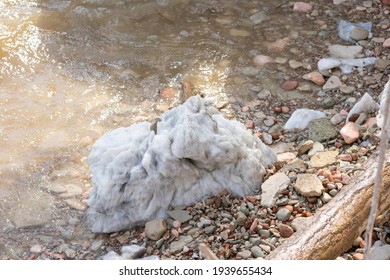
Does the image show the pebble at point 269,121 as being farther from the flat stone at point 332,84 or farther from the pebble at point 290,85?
the flat stone at point 332,84

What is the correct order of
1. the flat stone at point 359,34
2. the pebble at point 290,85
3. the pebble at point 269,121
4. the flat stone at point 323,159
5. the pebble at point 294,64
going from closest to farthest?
1. the flat stone at point 323,159
2. the pebble at point 269,121
3. the pebble at point 290,85
4. the pebble at point 294,64
5. the flat stone at point 359,34

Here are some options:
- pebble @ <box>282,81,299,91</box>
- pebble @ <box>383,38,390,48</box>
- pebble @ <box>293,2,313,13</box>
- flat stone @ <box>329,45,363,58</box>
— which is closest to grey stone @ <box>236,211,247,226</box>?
pebble @ <box>282,81,299,91</box>

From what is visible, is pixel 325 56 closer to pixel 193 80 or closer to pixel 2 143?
pixel 193 80

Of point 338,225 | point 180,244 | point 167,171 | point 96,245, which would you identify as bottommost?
point 96,245

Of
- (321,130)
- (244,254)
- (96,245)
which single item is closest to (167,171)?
(96,245)

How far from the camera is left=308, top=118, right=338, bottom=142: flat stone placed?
3520 mm

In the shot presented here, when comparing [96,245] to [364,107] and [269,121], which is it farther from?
[364,107]

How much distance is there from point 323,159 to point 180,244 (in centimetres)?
93

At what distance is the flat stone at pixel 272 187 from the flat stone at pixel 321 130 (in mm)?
459

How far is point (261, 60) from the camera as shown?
14.1ft

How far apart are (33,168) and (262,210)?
139 cm

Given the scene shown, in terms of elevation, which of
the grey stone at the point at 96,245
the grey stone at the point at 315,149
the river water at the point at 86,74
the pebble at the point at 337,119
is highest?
the grey stone at the point at 315,149

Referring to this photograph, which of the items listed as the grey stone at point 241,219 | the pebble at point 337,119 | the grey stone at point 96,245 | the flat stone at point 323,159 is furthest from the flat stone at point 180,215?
the pebble at point 337,119

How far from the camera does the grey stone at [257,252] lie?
2750mm
